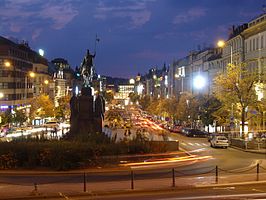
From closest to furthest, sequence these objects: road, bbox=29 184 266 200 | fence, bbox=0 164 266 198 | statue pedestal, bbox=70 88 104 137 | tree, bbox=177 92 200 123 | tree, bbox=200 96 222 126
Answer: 1. road, bbox=29 184 266 200
2. fence, bbox=0 164 266 198
3. statue pedestal, bbox=70 88 104 137
4. tree, bbox=200 96 222 126
5. tree, bbox=177 92 200 123

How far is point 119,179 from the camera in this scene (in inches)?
1061

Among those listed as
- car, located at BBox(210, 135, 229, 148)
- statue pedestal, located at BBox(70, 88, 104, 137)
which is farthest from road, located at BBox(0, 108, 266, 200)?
car, located at BBox(210, 135, 229, 148)

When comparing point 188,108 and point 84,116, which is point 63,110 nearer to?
point 188,108

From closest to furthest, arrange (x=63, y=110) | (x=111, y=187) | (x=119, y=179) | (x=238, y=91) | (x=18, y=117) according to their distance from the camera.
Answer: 1. (x=111, y=187)
2. (x=119, y=179)
3. (x=238, y=91)
4. (x=18, y=117)
5. (x=63, y=110)

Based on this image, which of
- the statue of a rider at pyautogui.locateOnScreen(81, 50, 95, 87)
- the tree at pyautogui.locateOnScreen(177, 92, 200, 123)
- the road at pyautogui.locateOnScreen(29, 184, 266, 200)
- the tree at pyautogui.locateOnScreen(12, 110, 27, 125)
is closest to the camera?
the road at pyautogui.locateOnScreen(29, 184, 266, 200)

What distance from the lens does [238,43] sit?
8525cm

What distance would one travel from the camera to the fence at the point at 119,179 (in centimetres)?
2361

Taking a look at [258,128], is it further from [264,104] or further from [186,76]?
[186,76]

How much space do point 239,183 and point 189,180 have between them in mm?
2658

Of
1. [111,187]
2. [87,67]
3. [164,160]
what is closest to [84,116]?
[87,67]

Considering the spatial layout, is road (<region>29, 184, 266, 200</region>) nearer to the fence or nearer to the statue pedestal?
the fence

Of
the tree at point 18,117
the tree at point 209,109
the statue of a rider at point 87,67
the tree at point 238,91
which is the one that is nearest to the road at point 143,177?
the statue of a rider at point 87,67

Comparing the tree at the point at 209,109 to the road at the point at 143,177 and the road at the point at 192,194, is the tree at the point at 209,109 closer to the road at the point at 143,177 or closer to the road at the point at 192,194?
the road at the point at 143,177

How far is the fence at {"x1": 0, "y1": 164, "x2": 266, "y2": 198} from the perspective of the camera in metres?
23.6
